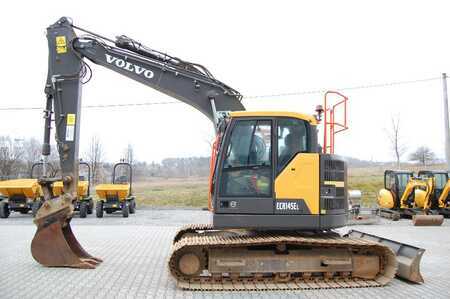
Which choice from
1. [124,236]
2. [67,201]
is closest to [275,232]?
[67,201]

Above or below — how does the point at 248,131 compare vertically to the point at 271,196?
above

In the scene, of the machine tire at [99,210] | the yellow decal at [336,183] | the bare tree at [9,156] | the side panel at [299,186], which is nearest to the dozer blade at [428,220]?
the yellow decal at [336,183]

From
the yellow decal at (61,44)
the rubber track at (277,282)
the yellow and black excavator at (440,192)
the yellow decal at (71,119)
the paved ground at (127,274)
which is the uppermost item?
the yellow decal at (61,44)

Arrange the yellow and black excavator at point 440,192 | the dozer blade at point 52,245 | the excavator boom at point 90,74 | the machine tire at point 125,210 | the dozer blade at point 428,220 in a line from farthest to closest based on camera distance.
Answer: the machine tire at point 125,210 < the yellow and black excavator at point 440,192 < the dozer blade at point 428,220 < the excavator boom at point 90,74 < the dozer blade at point 52,245

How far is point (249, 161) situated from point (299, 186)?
90cm

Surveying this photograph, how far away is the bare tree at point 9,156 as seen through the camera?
1567 inches

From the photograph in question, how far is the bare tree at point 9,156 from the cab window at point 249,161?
3509cm

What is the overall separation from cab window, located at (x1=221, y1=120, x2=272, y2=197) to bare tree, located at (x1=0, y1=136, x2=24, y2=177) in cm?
3509

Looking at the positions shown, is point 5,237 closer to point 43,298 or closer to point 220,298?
point 43,298

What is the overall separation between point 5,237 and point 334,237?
32.6ft

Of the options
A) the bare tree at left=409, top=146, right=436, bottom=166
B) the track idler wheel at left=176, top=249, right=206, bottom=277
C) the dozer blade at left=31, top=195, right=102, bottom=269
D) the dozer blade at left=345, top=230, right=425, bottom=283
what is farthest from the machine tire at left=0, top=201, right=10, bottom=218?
the bare tree at left=409, top=146, right=436, bottom=166

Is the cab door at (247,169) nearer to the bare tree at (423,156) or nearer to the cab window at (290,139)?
the cab window at (290,139)

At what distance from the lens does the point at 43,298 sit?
21.6 feet

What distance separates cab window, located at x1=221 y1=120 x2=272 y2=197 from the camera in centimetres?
769
